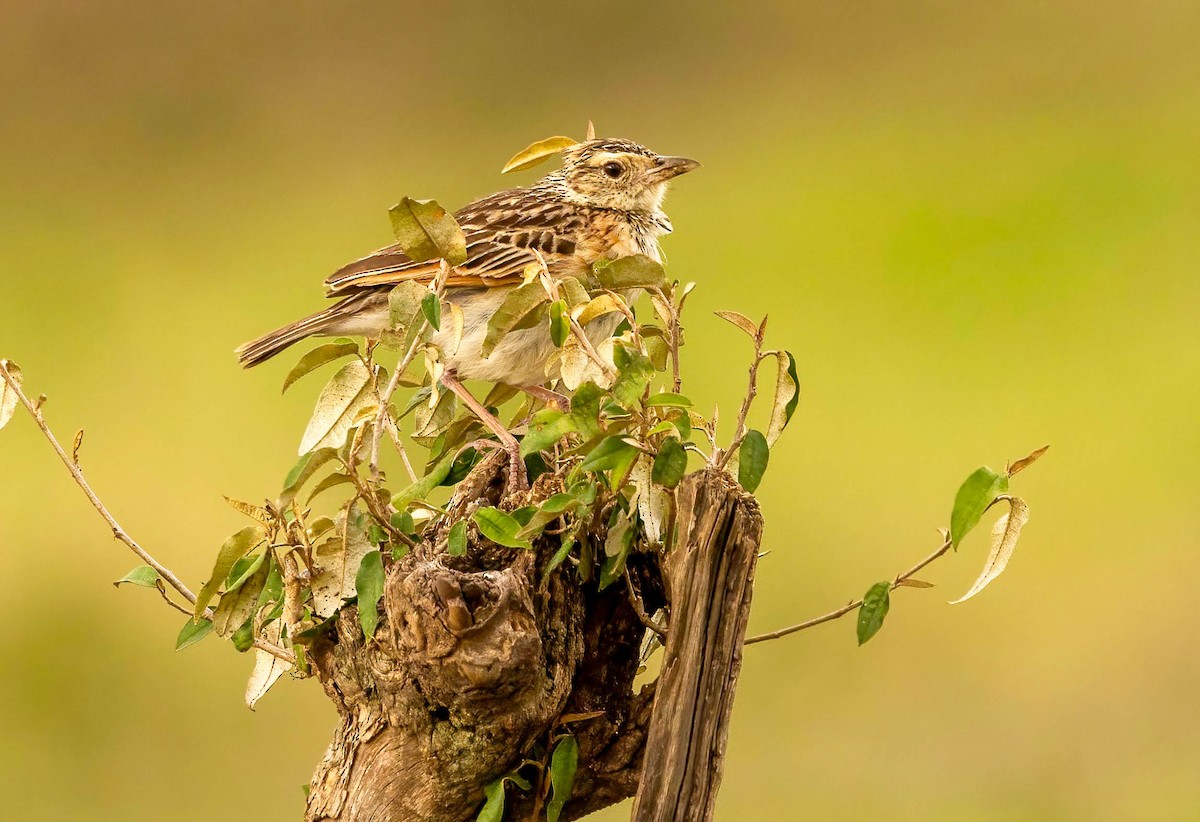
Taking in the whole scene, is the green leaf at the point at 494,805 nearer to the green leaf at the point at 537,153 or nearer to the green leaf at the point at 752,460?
the green leaf at the point at 752,460

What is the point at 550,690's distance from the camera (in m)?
1.42

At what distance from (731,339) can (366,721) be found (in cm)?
426

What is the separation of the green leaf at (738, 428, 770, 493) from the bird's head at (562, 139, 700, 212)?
47.4 inches

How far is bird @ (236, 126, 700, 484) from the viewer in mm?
2080

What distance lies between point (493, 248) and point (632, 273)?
2.48ft

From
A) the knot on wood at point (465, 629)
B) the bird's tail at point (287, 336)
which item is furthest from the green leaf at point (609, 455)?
the bird's tail at point (287, 336)

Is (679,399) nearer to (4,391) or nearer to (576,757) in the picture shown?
(576,757)

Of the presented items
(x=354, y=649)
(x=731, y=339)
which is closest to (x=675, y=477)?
(x=354, y=649)

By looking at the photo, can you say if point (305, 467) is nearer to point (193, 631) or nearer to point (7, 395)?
point (193, 631)

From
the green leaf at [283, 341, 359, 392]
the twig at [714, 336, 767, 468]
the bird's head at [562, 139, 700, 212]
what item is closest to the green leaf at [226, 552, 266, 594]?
the green leaf at [283, 341, 359, 392]

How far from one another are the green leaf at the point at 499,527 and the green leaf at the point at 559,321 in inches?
8.0

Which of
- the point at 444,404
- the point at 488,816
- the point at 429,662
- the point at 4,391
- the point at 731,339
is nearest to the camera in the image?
the point at 429,662

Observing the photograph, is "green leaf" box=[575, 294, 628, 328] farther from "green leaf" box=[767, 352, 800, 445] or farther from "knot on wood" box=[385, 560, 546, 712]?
"knot on wood" box=[385, 560, 546, 712]

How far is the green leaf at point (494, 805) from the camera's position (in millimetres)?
1427
